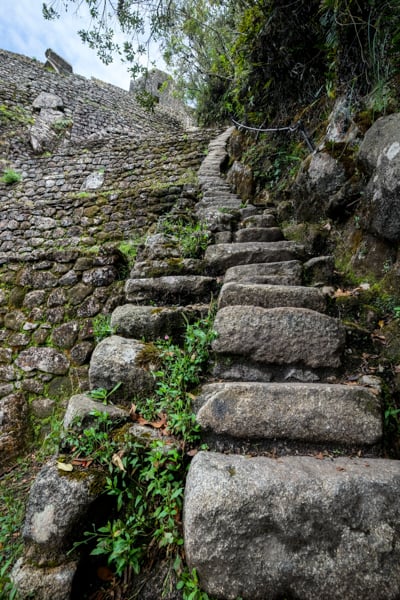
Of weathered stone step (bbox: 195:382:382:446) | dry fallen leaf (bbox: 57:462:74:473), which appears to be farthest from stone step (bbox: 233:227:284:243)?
dry fallen leaf (bbox: 57:462:74:473)

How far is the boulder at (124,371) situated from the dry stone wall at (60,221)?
1.00 metres

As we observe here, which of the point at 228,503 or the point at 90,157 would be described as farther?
the point at 90,157

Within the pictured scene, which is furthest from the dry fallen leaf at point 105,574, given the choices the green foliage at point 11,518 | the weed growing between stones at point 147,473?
the green foliage at point 11,518

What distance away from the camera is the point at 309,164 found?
107 inches

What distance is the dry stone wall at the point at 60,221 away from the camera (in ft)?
8.70

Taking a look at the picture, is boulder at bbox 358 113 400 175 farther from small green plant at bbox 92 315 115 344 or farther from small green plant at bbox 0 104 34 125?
small green plant at bbox 0 104 34 125

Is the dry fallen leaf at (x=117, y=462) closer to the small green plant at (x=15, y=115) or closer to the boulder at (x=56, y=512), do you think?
the boulder at (x=56, y=512)

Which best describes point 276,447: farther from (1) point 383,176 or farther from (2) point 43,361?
(2) point 43,361

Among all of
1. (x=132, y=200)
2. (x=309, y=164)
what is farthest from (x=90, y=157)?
(x=309, y=164)

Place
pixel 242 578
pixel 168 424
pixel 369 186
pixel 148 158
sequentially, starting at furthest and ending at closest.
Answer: pixel 148 158
pixel 369 186
pixel 168 424
pixel 242 578

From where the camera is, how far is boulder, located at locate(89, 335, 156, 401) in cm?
159

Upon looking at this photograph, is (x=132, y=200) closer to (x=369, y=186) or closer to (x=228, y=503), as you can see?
(x=369, y=186)

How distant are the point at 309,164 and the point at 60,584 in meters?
3.17

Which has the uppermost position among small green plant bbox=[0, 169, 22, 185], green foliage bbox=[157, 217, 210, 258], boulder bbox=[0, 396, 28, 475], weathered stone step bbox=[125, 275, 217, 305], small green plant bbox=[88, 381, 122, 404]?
small green plant bbox=[0, 169, 22, 185]
